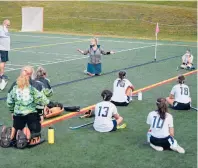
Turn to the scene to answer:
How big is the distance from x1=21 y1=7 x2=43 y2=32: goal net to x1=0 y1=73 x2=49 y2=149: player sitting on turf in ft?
118

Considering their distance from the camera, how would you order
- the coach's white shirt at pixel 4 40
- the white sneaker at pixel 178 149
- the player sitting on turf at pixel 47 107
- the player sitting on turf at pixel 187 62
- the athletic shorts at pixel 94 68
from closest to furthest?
the white sneaker at pixel 178 149
the player sitting on turf at pixel 47 107
the coach's white shirt at pixel 4 40
the athletic shorts at pixel 94 68
the player sitting on turf at pixel 187 62

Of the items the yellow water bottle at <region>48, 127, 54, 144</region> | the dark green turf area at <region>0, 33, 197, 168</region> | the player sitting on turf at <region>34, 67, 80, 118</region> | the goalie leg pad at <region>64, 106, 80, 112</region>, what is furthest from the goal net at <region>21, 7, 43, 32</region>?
the yellow water bottle at <region>48, 127, 54, 144</region>

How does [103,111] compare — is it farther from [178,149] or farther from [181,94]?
[181,94]

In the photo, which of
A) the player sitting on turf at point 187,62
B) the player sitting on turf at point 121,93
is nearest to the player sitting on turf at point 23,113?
the player sitting on turf at point 121,93

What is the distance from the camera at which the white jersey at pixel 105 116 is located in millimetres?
10617

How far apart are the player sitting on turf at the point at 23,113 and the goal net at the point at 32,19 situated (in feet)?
118

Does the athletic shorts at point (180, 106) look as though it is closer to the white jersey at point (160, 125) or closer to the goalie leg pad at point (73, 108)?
the goalie leg pad at point (73, 108)

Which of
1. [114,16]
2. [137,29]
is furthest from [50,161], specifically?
[114,16]

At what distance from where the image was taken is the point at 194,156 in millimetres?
9250

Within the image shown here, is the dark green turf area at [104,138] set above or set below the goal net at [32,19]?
below

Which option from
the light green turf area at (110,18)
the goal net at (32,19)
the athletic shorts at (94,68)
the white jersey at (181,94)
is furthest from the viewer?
the light green turf area at (110,18)

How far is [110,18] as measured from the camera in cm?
5600

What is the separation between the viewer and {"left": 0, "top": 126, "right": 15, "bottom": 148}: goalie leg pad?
9.57 m

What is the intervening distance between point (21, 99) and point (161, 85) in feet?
28.9
